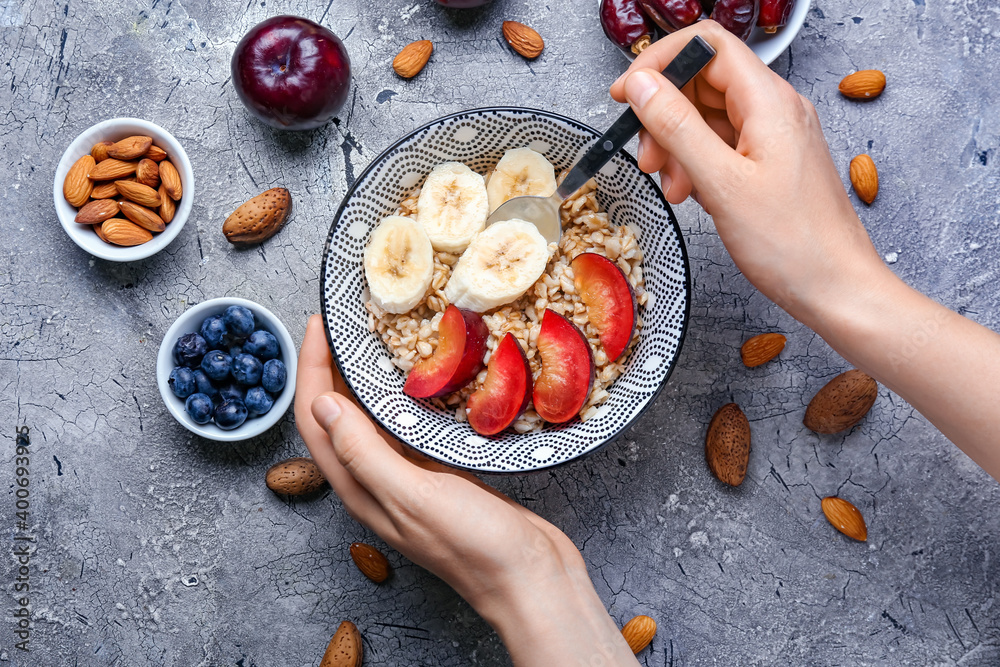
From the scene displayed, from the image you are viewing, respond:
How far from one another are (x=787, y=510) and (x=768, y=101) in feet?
2.29

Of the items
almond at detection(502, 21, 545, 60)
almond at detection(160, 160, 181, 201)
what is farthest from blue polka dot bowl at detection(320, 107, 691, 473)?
almond at detection(160, 160, 181, 201)

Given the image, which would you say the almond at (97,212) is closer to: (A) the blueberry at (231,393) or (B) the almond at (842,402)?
(A) the blueberry at (231,393)

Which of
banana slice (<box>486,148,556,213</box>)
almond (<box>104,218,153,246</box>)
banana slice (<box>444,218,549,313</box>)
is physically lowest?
almond (<box>104,218,153,246</box>)

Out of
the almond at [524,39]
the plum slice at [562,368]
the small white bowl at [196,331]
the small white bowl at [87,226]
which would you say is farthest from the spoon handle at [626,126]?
the small white bowl at [87,226]

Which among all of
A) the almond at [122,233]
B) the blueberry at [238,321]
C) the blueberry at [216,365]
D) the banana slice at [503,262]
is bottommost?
the blueberry at [216,365]

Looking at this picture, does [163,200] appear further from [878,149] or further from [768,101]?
[878,149]

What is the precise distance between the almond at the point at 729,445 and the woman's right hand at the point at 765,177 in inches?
11.1

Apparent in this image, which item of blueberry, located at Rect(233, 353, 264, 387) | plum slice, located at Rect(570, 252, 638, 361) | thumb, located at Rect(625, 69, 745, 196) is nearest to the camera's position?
thumb, located at Rect(625, 69, 745, 196)

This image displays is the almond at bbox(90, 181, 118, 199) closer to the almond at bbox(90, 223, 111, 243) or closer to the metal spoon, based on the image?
the almond at bbox(90, 223, 111, 243)

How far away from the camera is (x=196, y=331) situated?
116 cm

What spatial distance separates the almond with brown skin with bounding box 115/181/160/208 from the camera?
1134mm

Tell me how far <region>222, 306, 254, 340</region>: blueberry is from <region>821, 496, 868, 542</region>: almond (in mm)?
1025

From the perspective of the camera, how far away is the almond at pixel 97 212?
1138 mm

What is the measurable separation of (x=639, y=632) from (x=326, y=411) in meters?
0.67
